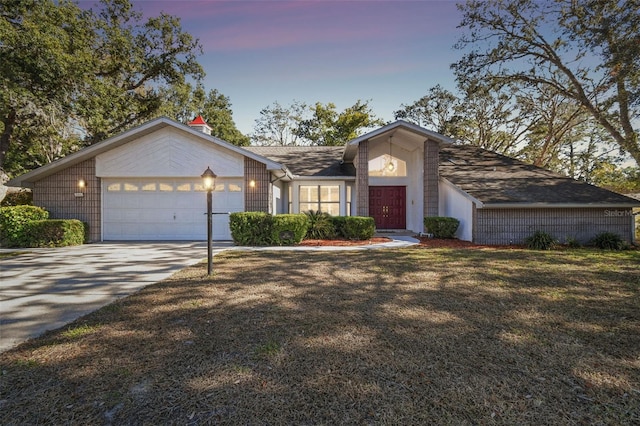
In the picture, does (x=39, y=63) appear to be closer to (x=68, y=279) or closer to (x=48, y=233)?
(x=48, y=233)

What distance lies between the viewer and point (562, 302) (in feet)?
13.7

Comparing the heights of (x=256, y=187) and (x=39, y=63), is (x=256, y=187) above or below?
below

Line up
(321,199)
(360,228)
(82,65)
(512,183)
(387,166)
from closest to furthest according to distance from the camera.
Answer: (360,228), (512,183), (82,65), (321,199), (387,166)

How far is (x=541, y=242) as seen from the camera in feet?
32.9

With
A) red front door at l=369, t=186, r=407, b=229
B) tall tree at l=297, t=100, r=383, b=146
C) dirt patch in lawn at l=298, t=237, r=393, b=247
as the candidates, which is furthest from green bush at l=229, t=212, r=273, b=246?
tall tree at l=297, t=100, r=383, b=146

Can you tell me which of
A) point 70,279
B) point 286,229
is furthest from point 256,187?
point 70,279

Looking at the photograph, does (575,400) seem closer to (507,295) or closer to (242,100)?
(507,295)

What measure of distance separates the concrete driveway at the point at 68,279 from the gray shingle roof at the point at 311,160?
6630 millimetres

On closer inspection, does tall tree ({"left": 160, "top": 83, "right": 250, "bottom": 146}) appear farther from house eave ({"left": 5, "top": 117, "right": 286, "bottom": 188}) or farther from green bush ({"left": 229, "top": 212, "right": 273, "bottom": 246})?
green bush ({"left": 229, "top": 212, "right": 273, "bottom": 246})

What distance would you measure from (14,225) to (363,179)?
39.6 feet

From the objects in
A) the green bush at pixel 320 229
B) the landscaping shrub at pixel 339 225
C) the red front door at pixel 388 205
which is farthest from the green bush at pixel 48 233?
the red front door at pixel 388 205

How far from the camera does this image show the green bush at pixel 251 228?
9.96 metres

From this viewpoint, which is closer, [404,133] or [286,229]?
[286,229]

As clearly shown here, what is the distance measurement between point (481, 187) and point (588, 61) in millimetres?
8518
